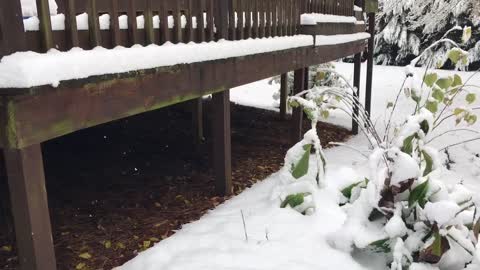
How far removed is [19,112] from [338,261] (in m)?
2.28

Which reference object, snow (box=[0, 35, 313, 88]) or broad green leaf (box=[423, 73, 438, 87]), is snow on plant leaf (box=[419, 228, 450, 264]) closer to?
broad green leaf (box=[423, 73, 438, 87])

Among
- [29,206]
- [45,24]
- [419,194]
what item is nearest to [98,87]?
[45,24]

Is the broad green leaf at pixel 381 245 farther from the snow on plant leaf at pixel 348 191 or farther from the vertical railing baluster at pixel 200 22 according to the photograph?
the vertical railing baluster at pixel 200 22

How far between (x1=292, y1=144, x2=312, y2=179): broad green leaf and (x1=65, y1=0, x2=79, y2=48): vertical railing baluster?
2.10m

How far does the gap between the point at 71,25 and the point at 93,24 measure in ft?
0.61

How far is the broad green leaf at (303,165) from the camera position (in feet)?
13.3

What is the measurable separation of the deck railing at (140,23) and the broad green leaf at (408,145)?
1.83m

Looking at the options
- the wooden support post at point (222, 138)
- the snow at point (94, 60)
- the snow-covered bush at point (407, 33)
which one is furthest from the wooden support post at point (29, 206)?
→ the snow-covered bush at point (407, 33)

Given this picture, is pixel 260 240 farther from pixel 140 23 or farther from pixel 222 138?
pixel 140 23

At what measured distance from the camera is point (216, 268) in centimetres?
325

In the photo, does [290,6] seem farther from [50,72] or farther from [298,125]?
[50,72]

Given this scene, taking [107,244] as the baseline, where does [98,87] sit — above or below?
above

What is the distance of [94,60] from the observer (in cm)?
269

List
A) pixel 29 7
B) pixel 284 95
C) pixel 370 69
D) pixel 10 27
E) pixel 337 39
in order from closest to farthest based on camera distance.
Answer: pixel 10 27 → pixel 29 7 → pixel 337 39 → pixel 284 95 → pixel 370 69
